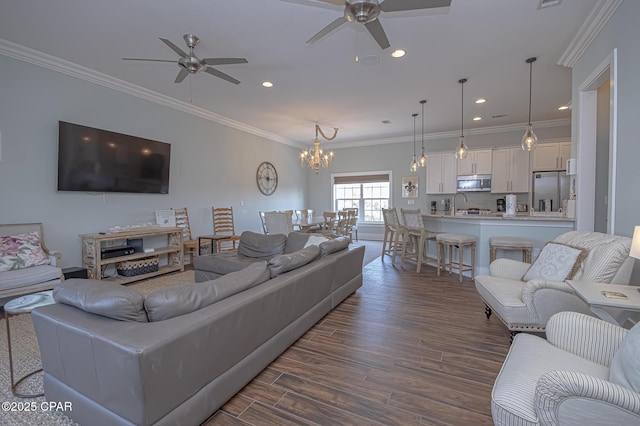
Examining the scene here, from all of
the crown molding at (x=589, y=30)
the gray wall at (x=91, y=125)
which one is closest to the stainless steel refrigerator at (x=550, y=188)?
the crown molding at (x=589, y=30)

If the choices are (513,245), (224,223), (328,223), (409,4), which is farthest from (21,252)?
(513,245)

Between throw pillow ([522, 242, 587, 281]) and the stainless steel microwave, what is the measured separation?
4658 mm

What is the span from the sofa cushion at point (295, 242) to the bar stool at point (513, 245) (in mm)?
2563

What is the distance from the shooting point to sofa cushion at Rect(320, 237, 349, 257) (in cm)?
298

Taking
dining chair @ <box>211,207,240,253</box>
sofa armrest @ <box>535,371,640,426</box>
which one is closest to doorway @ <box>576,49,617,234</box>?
sofa armrest @ <box>535,371,640,426</box>

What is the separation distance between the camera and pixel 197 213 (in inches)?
224

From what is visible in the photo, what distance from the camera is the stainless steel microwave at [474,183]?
268 inches

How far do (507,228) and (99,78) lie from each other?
20.7 ft

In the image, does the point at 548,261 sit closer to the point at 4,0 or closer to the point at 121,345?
the point at 121,345

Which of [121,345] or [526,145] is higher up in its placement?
[526,145]

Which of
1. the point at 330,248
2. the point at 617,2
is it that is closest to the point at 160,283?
the point at 330,248

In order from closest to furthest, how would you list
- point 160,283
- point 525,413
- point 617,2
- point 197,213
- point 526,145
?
point 525,413 → point 617,2 → point 526,145 → point 160,283 → point 197,213

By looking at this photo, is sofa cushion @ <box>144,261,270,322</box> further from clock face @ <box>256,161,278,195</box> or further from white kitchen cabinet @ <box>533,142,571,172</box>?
white kitchen cabinet @ <box>533,142,571,172</box>

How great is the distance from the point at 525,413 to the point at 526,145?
12.2 feet
